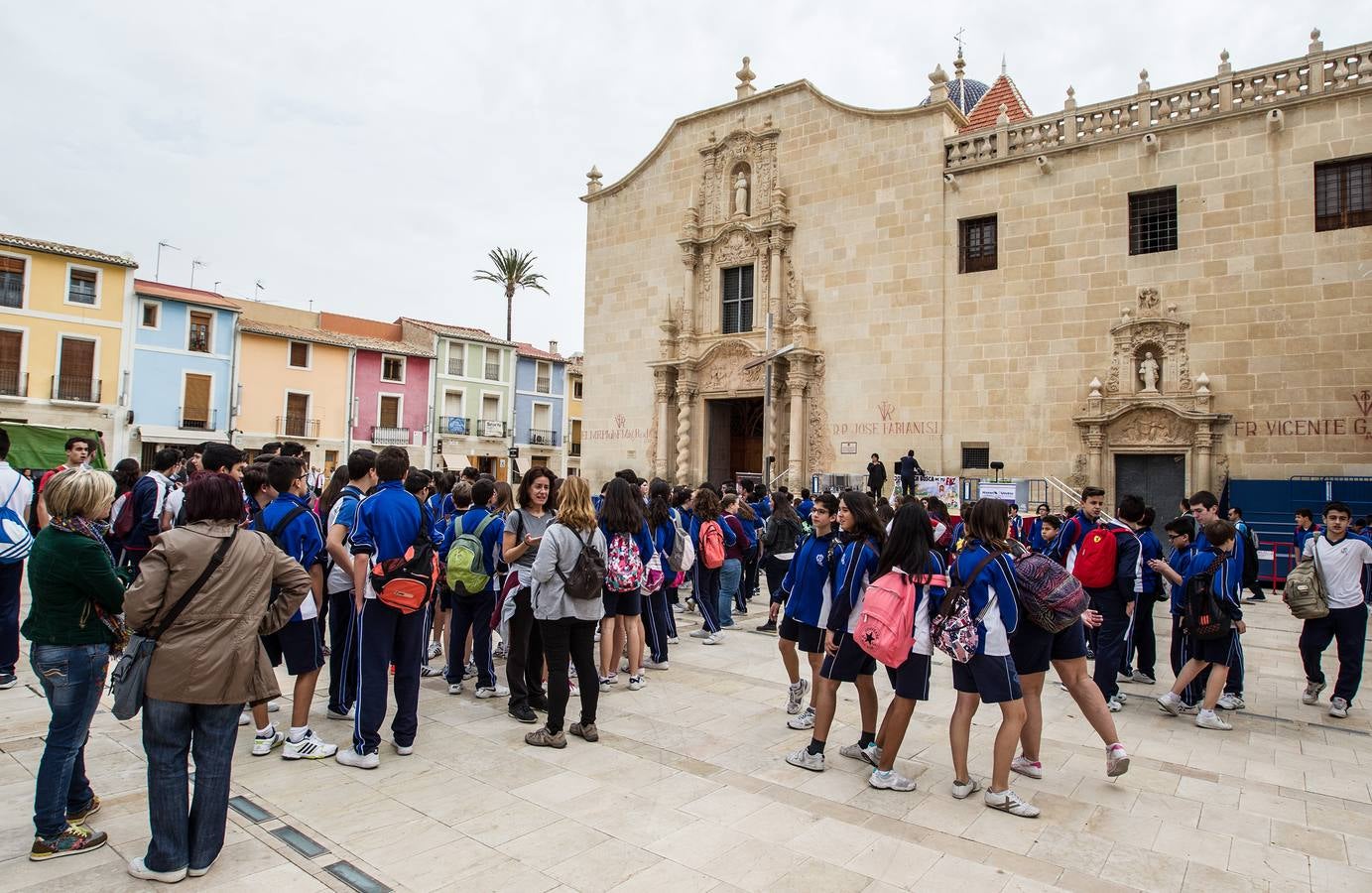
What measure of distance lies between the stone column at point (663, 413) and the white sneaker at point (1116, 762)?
1892cm

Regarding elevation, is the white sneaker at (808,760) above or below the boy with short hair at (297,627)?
below

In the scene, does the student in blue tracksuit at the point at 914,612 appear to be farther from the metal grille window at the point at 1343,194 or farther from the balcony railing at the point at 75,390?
the balcony railing at the point at 75,390

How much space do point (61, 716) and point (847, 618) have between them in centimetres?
423

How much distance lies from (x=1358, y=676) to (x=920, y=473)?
12.2 metres

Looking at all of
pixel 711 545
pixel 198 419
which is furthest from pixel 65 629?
pixel 198 419

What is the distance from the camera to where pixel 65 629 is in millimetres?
3650

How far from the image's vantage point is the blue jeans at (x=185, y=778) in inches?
137

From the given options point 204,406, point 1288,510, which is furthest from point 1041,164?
point 204,406

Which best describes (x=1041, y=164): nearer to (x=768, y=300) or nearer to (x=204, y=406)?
(x=768, y=300)

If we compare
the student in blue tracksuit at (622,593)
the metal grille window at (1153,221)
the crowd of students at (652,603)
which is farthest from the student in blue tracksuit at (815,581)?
the metal grille window at (1153,221)

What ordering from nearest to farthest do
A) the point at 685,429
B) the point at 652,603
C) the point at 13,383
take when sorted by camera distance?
the point at 652,603 → the point at 685,429 → the point at 13,383

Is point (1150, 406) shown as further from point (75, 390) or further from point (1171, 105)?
point (75, 390)

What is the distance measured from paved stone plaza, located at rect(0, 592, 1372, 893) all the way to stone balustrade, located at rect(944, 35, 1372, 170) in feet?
48.4

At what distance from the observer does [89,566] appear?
365 cm
